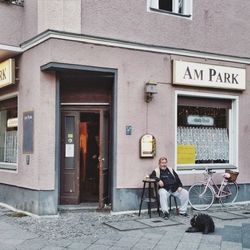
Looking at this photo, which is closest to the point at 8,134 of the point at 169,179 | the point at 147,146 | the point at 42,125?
the point at 42,125

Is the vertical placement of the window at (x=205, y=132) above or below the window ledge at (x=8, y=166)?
above

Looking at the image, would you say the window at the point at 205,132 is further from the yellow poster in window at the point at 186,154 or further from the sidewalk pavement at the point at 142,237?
the sidewalk pavement at the point at 142,237

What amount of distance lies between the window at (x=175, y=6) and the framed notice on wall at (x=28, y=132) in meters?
4.13

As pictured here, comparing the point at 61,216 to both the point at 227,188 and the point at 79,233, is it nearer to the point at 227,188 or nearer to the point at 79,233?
the point at 79,233

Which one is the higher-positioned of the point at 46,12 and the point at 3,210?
the point at 46,12

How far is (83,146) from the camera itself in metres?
11.2

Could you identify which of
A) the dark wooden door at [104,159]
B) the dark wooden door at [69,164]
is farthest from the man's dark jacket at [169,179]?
the dark wooden door at [69,164]

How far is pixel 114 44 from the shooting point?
414 inches

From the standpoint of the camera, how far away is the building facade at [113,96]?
1020cm

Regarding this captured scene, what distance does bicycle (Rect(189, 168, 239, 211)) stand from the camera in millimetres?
11398

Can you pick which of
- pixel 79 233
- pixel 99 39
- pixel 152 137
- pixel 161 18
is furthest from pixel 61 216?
pixel 161 18

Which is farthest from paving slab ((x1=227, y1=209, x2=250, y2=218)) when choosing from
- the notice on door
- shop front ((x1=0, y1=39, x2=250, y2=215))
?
the notice on door

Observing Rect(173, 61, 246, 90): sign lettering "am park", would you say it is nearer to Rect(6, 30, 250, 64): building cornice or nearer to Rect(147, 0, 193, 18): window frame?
Rect(6, 30, 250, 64): building cornice

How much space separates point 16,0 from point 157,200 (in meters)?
6.05
